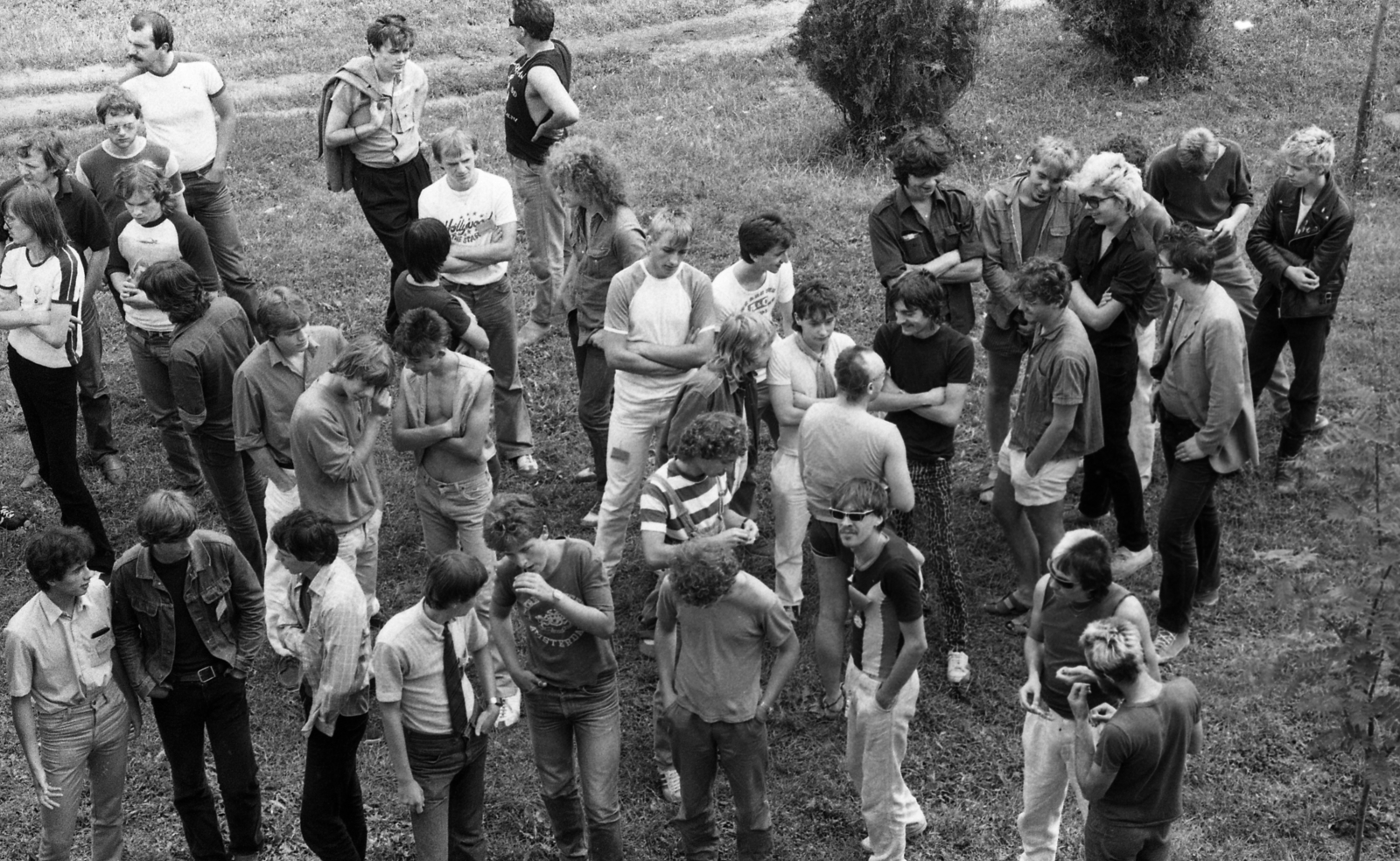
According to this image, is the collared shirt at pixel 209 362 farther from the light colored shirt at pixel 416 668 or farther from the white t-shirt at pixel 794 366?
the white t-shirt at pixel 794 366

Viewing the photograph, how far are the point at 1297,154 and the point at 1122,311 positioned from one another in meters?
1.47

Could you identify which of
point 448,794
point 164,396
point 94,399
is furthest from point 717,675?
point 94,399

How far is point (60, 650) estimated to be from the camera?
5.54 metres

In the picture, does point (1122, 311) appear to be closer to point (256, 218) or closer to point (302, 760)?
point (302, 760)

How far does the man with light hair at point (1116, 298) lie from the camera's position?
23.4 ft

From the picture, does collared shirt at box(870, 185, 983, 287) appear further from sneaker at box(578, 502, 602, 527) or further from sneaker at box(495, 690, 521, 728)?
sneaker at box(495, 690, 521, 728)

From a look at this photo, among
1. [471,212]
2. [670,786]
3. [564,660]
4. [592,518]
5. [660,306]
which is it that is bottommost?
[670,786]

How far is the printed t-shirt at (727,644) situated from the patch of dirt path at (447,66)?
11.3m

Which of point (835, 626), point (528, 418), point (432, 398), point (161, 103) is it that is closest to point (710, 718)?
point (835, 626)

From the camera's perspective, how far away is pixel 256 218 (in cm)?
1209

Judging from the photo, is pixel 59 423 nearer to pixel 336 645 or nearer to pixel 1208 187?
pixel 336 645

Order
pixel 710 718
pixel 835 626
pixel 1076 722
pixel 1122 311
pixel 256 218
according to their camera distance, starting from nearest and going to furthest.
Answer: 1. pixel 1076 722
2. pixel 710 718
3. pixel 835 626
4. pixel 1122 311
5. pixel 256 218

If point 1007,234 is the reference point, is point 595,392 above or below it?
below

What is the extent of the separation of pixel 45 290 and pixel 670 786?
4115mm
